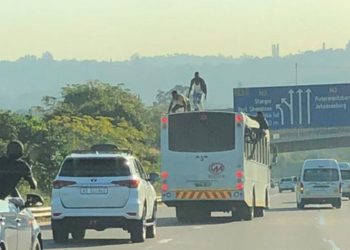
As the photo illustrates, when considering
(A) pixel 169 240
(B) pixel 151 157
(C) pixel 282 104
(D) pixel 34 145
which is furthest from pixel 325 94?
(A) pixel 169 240

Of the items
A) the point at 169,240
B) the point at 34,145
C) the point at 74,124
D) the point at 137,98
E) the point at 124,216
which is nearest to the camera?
the point at 124,216

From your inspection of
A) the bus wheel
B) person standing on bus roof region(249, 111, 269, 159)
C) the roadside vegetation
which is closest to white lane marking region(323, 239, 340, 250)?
the roadside vegetation

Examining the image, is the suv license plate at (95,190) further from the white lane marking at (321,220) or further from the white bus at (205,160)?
the white lane marking at (321,220)

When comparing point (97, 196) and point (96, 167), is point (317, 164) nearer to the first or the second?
point (96, 167)

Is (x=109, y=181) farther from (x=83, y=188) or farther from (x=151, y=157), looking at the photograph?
(x=151, y=157)

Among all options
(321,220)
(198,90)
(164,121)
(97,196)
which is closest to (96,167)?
(97,196)

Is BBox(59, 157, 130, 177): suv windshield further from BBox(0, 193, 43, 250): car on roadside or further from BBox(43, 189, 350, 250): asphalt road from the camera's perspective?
BBox(0, 193, 43, 250): car on roadside

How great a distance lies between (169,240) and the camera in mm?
24000

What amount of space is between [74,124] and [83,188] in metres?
33.2

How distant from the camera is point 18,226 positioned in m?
12.6

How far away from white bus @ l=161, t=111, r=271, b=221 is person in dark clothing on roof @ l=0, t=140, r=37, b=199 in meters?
17.2

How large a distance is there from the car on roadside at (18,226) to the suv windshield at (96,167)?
858 cm

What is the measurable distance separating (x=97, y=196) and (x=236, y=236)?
15.3ft

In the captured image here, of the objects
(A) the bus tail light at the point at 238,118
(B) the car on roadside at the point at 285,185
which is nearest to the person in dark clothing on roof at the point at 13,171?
(A) the bus tail light at the point at 238,118
